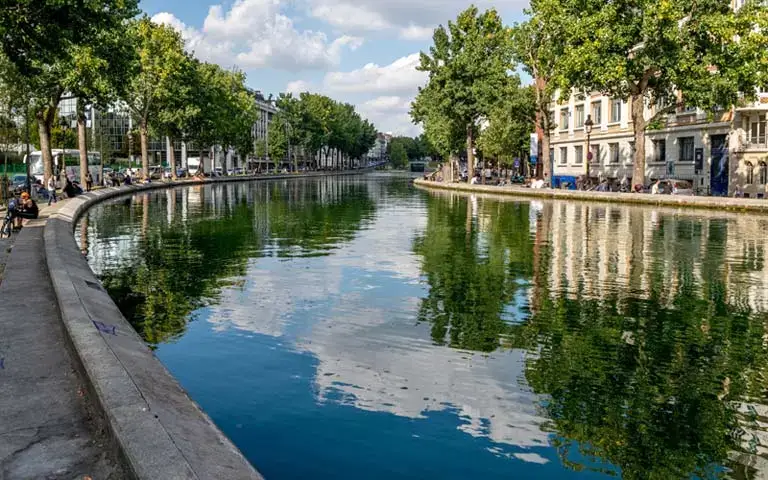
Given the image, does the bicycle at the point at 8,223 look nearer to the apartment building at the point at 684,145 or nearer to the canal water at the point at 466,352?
the canal water at the point at 466,352

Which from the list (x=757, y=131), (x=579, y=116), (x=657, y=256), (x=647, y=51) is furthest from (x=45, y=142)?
(x=579, y=116)

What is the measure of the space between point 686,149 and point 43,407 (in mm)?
53697

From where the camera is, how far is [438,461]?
627 centimetres

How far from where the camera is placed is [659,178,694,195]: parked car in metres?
47.2

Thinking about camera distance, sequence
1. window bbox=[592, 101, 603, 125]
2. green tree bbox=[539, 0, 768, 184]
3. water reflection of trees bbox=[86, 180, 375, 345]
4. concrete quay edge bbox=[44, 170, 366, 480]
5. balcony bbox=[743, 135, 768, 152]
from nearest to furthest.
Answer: concrete quay edge bbox=[44, 170, 366, 480], water reflection of trees bbox=[86, 180, 375, 345], green tree bbox=[539, 0, 768, 184], balcony bbox=[743, 135, 768, 152], window bbox=[592, 101, 603, 125]

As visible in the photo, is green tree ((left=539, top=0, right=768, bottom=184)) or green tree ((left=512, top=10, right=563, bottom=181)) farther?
green tree ((left=512, top=10, right=563, bottom=181))

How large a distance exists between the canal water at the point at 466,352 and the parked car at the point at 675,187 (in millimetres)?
27258

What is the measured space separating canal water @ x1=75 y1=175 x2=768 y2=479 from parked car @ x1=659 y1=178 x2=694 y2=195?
2726cm

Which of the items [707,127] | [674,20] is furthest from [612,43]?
[707,127]

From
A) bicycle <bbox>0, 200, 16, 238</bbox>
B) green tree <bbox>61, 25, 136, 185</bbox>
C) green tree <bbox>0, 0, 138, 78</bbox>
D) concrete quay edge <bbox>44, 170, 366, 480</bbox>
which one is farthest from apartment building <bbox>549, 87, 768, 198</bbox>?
concrete quay edge <bbox>44, 170, 366, 480</bbox>

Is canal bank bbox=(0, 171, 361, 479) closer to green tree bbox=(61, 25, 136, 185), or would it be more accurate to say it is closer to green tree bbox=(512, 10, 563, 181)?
green tree bbox=(61, 25, 136, 185)

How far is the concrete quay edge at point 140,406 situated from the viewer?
491cm

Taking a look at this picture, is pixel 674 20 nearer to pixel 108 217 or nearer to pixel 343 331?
pixel 108 217

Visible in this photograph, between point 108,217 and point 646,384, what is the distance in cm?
2880
